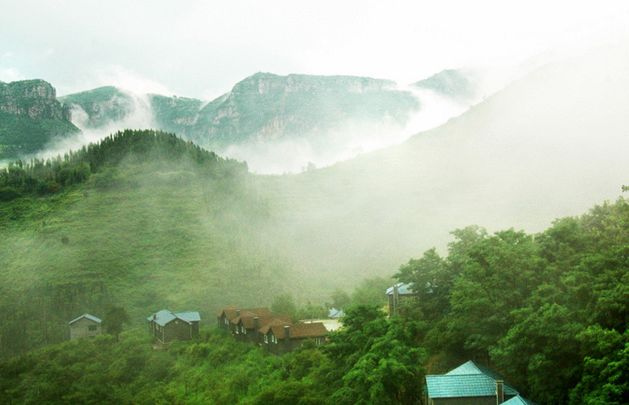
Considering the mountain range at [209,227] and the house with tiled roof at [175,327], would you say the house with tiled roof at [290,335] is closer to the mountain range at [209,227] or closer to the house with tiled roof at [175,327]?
the house with tiled roof at [175,327]

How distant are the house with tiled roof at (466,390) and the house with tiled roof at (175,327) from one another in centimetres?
4998

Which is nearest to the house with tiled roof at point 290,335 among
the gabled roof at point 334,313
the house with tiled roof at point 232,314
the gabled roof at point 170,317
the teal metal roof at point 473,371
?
the house with tiled roof at point 232,314

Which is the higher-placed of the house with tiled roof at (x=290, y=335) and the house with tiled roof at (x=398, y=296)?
the house with tiled roof at (x=398, y=296)

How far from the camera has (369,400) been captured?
33188 mm

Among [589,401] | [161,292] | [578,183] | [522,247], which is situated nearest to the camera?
[589,401]

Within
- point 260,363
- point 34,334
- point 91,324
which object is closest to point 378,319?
point 260,363

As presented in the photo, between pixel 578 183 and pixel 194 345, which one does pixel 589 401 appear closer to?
pixel 194 345

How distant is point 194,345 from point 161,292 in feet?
140

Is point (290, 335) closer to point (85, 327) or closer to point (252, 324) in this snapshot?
point (252, 324)

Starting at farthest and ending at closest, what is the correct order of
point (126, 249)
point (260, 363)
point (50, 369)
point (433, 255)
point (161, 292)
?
point (126, 249) → point (161, 292) → point (50, 369) → point (260, 363) → point (433, 255)

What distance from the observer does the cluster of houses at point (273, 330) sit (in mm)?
58750

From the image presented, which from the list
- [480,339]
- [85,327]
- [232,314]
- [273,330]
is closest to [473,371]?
[480,339]

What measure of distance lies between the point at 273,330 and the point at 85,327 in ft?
143

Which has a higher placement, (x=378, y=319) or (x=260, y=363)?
(x=378, y=319)
